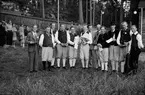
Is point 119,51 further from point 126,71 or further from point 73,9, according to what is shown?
point 73,9

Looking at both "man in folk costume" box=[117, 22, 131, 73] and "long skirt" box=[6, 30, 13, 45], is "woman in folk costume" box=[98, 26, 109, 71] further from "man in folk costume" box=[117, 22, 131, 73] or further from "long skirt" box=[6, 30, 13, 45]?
"long skirt" box=[6, 30, 13, 45]

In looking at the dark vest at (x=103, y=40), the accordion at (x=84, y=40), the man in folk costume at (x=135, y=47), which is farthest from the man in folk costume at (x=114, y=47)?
the accordion at (x=84, y=40)

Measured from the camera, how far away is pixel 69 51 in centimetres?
869

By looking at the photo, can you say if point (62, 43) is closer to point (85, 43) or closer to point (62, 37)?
point (62, 37)

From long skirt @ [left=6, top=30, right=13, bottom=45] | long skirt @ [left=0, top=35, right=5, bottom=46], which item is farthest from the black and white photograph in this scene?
long skirt @ [left=6, top=30, right=13, bottom=45]

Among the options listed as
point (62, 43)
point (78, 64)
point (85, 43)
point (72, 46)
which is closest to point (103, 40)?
point (85, 43)

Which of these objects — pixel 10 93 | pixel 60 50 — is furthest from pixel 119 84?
pixel 60 50

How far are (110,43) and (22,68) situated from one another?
373 cm

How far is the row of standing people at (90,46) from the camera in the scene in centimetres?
731

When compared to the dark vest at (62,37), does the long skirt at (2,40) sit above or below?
below

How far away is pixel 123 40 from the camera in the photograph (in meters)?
7.29

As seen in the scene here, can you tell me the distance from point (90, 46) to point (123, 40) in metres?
1.71

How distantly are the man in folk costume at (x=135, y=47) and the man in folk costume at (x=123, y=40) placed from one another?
1.46ft

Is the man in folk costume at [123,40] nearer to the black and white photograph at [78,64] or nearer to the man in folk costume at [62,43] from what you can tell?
the black and white photograph at [78,64]
